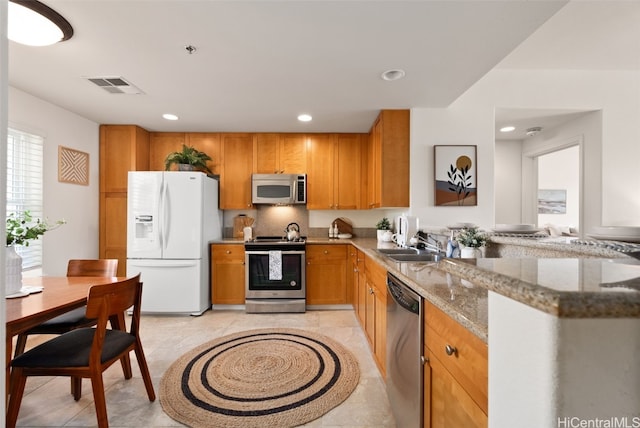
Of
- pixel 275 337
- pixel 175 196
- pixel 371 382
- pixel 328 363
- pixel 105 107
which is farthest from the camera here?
pixel 175 196

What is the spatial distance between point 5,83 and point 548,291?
115 centimetres

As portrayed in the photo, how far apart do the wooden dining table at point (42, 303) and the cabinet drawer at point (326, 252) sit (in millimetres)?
2059

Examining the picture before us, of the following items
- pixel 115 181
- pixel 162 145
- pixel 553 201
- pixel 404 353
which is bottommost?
pixel 404 353

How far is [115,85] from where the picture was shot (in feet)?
7.87

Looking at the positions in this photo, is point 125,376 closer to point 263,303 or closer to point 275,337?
point 275,337

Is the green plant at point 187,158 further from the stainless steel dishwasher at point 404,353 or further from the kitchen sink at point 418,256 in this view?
the stainless steel dishwasher at point 404,353

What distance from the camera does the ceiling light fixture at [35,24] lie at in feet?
4.73

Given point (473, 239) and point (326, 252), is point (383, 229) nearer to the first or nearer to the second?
point (326, 252)

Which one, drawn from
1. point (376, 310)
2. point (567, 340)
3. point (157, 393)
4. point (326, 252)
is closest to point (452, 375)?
point (567, 340)

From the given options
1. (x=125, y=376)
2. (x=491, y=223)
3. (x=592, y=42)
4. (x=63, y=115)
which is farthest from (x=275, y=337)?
(x=592, y=42)

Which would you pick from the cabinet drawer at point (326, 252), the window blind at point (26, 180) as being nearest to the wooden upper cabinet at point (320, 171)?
the cabinet drawer at point (326, 252)

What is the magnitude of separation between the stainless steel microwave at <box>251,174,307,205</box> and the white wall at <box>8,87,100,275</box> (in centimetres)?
203

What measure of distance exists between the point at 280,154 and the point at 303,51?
201cm

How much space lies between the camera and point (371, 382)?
6.53ft
